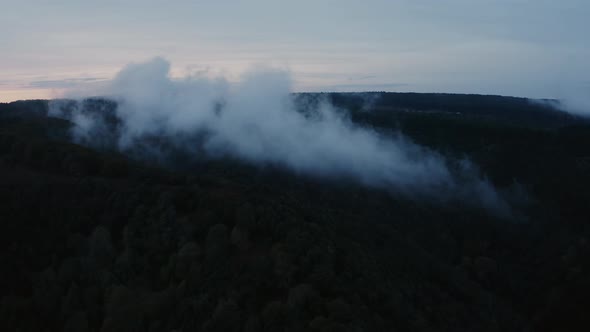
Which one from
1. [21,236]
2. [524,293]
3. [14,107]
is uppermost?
[14,107]

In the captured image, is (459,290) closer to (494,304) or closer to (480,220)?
(494,304)

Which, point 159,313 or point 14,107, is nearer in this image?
point 159,313

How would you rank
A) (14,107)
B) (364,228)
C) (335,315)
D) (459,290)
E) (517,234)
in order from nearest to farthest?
(335,315)
(459,290)
(364,228)
(517,234)
(14,107)

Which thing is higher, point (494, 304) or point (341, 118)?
point (341, 118)

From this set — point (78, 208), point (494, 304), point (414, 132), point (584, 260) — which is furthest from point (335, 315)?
point (414, 132)

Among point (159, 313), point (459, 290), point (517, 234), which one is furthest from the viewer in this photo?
point (517, 234)

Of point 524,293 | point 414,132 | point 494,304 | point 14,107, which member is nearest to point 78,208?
point 494,304

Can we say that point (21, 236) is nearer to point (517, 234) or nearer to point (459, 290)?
point (459, 290)
